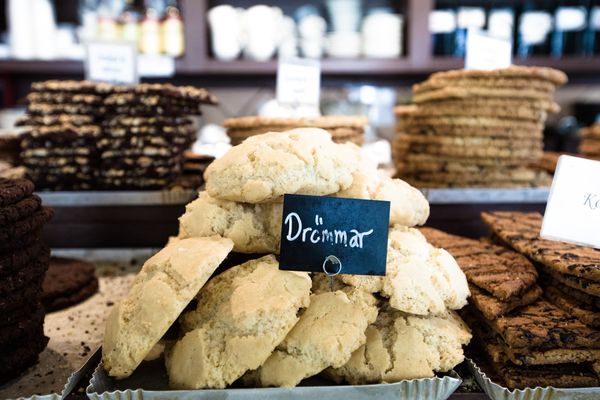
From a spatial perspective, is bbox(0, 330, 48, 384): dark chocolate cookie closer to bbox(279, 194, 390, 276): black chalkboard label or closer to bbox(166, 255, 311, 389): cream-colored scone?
bbox(166, 255, 311, 389): cream-colored scone

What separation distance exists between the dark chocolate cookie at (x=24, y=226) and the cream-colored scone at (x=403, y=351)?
0.73 meters

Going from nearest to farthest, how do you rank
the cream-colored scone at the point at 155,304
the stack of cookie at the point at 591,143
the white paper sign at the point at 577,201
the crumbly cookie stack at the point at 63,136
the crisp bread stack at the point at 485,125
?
the cream-colored scone at the point at 155,304 < the white paper sign at the point at 577,201 < the crumbly cookie stack at the point at 63,136 < the crisp bread stack at the point at 485,125 < the stack of cookie at the point at 591,143

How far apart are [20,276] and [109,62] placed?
4.24 ft

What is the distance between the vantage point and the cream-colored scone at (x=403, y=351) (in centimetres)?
98

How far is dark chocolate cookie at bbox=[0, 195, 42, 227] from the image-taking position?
3.51ft

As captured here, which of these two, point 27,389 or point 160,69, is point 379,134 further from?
point 27,389

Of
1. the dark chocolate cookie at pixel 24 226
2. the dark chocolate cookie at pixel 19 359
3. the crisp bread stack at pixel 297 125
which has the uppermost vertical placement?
the crisp bread stack at pixel 297 125

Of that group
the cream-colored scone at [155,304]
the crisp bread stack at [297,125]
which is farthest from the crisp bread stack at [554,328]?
the crisp bread stack at [297,125]

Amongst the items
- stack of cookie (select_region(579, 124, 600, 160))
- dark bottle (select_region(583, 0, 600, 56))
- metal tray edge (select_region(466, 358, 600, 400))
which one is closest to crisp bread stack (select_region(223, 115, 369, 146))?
metal tray edge (select_region(466, 358, 600, 400))

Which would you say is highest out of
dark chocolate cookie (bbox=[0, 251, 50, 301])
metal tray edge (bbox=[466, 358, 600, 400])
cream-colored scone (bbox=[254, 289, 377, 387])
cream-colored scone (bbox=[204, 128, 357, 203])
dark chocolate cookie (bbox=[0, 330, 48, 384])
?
cream-colored scone (bbox=[204, 128, 357, 203])

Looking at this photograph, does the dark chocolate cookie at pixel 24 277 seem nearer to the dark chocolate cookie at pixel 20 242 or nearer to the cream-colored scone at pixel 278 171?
the dark chocolate cookie at pixel 20 242

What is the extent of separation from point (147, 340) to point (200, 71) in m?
2.69

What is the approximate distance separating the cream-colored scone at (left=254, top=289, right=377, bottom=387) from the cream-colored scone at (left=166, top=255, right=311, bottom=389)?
0.11ft

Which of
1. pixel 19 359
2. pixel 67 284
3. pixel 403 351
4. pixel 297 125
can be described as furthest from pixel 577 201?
pixel 67 284
